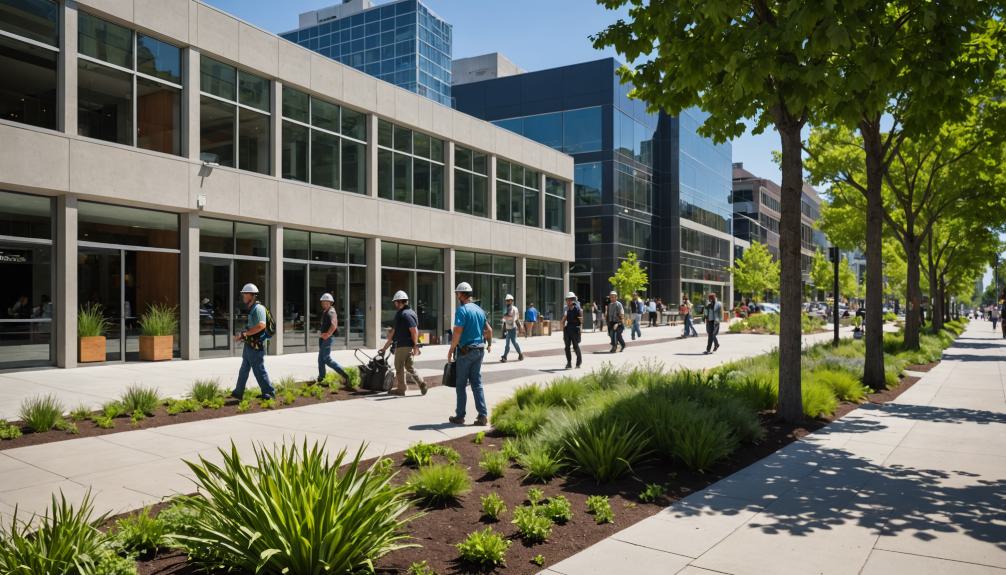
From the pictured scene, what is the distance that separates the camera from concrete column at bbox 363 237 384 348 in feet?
78.9

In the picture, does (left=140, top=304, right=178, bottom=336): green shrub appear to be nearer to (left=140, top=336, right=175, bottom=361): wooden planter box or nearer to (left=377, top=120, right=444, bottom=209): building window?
(left=140, top=336, right=175, bottom=361): wooden planter box

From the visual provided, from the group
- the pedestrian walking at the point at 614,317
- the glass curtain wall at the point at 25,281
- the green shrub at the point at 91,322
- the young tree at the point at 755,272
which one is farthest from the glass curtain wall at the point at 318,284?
the young tree at the point at 755,272

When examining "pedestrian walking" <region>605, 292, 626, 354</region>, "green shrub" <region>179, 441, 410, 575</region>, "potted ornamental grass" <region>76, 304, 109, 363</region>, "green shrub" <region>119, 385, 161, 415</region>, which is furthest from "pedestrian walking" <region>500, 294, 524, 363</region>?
"green shrub" <region>179, 441, 410, 575</region>

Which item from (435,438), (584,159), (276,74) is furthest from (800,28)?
(584,159)

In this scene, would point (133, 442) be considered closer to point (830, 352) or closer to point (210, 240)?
point (210, 240)

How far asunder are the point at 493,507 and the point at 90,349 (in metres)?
14.6

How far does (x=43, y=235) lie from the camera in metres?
15.3

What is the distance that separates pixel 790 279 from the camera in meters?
9.38

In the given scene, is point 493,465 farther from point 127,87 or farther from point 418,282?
point 418,282

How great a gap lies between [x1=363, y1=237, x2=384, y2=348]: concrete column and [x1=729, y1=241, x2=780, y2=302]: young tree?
151 ft

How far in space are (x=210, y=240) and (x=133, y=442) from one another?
11968 millimetres

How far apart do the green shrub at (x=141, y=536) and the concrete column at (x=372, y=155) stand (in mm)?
20117

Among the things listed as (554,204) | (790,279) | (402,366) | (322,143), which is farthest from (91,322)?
(554,204)

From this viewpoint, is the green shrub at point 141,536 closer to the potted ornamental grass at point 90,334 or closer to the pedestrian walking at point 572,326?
the pedestrian walking at point 572,326
